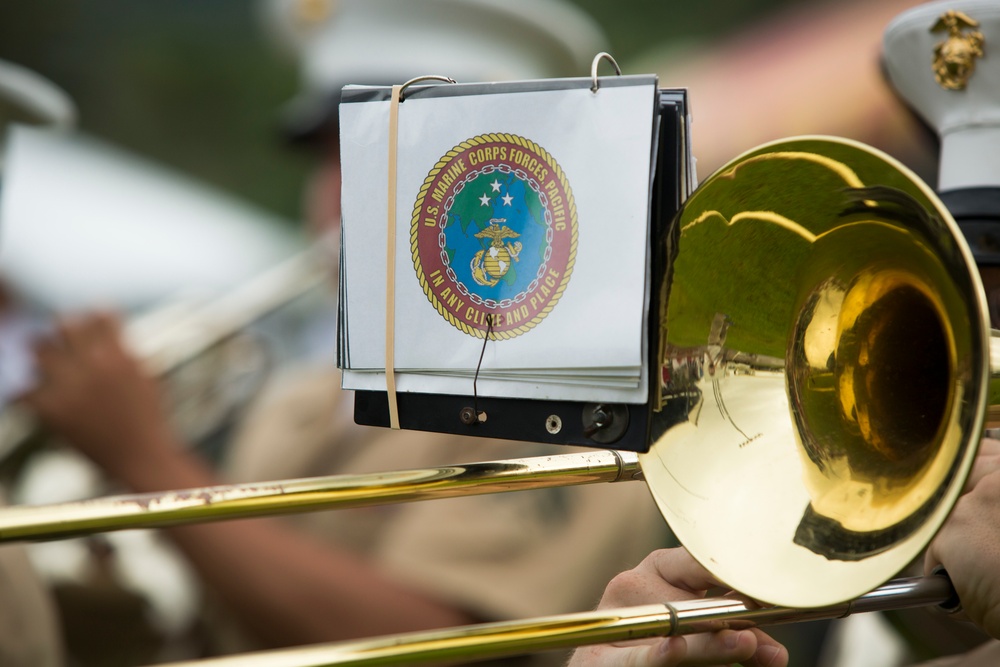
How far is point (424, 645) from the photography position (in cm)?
88

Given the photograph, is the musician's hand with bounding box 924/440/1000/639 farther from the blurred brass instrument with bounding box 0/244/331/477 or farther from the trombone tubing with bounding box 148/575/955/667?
the blurred brass instrument with bounding box 0/244/331/477

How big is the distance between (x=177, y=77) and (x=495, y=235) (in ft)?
24.9

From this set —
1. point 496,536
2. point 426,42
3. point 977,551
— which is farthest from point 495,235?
point 426,42

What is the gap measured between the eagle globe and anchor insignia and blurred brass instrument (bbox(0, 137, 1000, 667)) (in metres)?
0.09

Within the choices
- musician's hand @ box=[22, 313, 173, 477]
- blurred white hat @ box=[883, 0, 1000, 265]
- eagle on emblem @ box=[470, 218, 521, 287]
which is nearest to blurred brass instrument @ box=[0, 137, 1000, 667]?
eagle on emblem @ box=[470, 218, 521, 287]

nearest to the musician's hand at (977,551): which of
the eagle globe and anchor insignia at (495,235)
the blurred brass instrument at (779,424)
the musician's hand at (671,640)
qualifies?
the blurred brass instrument at (779,424)

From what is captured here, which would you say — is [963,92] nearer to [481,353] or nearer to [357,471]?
[481,353]

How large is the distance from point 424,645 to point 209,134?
7372mm

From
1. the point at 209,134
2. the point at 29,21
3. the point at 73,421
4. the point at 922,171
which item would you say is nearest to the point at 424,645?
the point at 73,421

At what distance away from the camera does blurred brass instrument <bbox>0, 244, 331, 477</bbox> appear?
2.71 meters

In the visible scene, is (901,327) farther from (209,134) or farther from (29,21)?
(29,21)

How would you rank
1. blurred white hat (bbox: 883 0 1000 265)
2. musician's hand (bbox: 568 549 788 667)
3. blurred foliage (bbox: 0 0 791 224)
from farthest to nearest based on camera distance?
blurred foliage (bbox: 0 0 791 224) < blurred white hat (bbox: 883 0 1000 265) < musician's hand (bbox: 568 549 788 667)

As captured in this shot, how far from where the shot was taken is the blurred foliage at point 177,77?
7.50 metres

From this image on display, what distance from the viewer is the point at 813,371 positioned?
0.95 metres
